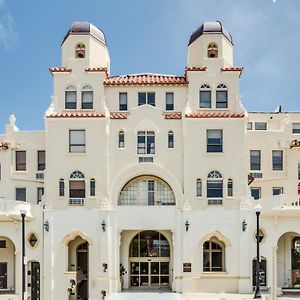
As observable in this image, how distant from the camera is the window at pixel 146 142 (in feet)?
128

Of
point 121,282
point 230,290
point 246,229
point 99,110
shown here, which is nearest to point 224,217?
point 246,229

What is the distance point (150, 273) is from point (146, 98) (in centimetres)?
1317

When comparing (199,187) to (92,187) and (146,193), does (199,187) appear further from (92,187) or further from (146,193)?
(92,187)

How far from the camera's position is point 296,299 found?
Answer: 1377 inches

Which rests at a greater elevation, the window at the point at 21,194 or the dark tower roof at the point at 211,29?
the dark tower roof at the point at 211,29

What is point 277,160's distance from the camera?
42.6 metres

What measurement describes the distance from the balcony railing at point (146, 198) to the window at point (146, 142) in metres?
3.23

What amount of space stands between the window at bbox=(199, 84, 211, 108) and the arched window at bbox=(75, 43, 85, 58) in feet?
30.3

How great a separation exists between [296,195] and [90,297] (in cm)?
1678

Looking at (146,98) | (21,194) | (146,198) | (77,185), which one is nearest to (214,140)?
(146,98)

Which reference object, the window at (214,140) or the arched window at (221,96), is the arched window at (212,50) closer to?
the arched window at (221,96)

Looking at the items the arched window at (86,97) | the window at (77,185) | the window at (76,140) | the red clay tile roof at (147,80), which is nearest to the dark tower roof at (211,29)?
the red clay tile roof at (147,80)

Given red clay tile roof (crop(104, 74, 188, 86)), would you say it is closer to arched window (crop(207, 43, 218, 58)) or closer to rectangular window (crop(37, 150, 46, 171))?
arched window (crop(207, 43, 218, 58))

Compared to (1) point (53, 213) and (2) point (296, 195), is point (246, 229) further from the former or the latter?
(1) point (53, 213)
